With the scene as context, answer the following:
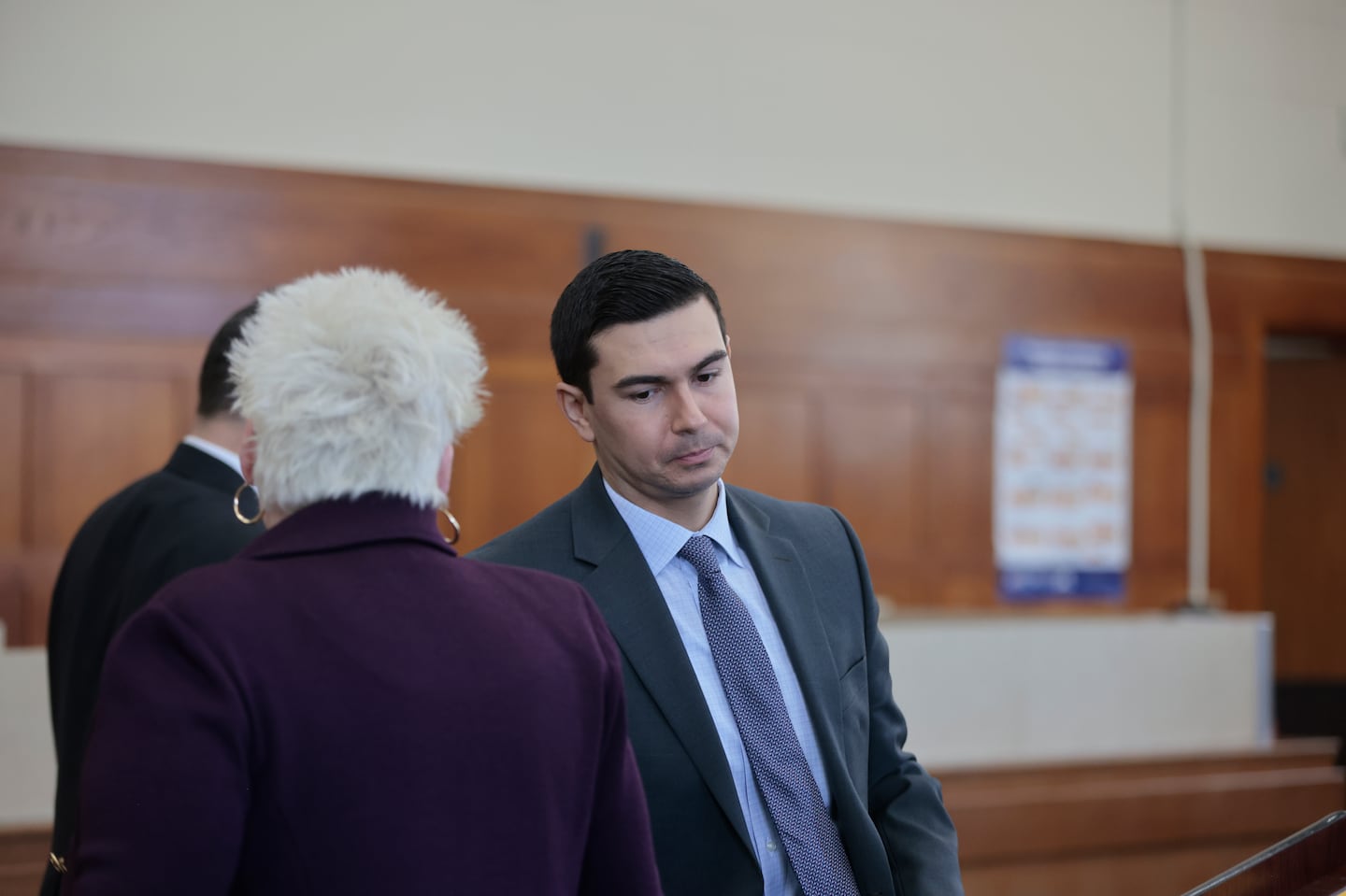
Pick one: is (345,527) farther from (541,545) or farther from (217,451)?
(217,451)

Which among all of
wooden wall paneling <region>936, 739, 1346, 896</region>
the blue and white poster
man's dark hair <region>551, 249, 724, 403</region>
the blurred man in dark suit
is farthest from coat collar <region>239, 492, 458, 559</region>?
the blue and white poster

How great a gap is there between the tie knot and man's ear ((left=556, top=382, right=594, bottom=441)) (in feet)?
0.63

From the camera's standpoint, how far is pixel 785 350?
16.4ft

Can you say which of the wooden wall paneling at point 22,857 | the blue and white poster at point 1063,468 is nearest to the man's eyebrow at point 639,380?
the wooden wall paneling at point 22,857

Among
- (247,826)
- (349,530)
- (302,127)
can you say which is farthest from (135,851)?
(302,127)

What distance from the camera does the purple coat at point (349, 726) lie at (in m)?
0.99

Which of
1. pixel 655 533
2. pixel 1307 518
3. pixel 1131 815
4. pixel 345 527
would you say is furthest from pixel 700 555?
pixel 1307 518

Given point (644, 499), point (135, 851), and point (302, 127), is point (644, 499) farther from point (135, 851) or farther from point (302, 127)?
point (302, 127)

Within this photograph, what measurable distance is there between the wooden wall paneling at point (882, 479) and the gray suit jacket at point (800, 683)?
10.7ft

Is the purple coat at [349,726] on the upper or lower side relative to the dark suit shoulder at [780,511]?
lower

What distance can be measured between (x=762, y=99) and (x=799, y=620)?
363 cm

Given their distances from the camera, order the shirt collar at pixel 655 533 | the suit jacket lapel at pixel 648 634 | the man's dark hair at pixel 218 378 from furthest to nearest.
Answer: the man's dark hair at pixel 218 378
the shirt collar at pixel 655 533
the suit jacket lapel at pixel 648 634

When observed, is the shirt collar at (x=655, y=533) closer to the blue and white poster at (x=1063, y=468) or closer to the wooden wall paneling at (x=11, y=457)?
the wooden wall paneling at (x=11, y=457)

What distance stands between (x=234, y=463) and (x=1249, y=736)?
13.0 feet
